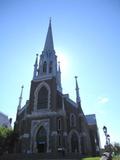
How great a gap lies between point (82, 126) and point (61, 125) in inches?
189

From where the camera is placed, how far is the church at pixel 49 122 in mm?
37219

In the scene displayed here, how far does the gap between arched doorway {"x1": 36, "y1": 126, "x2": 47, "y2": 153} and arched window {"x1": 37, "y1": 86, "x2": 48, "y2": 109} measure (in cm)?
523

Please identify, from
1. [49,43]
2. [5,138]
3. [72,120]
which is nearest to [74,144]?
[72,120]

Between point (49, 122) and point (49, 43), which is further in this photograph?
point (49, 43)

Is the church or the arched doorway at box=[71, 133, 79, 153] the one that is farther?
the arched doorway at box=[71, 133, 79, 153]

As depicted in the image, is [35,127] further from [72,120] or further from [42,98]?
[72,120]

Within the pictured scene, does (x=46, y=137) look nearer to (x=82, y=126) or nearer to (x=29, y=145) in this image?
(x=29, y=145)

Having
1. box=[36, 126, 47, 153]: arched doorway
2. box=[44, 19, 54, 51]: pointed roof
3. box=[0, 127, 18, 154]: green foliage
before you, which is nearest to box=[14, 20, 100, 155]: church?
box=[36, 126, 47, 153]: arched doorway

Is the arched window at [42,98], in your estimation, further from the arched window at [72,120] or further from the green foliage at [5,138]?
the green foliage at [5,138]

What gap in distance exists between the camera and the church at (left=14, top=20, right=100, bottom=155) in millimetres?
37219

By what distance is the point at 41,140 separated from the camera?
38.2 m

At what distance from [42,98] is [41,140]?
9864mm

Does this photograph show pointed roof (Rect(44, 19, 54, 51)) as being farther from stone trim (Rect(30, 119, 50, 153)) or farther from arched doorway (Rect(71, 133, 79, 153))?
arched doorway (Rect(71, 133, 79, 153))

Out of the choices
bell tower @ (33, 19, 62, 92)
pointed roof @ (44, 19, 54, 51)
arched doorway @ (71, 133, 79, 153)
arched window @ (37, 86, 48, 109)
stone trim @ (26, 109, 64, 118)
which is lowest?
arched doorway @ (71, 133, 79, 153)
